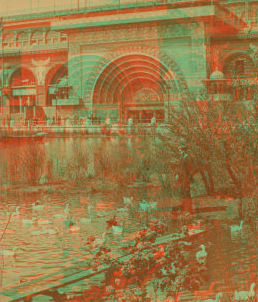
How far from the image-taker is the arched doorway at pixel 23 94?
4211mm

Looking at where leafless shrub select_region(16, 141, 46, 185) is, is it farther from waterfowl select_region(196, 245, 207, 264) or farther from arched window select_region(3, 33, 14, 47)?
waterfowl select_region(196, 245, 207, 264)

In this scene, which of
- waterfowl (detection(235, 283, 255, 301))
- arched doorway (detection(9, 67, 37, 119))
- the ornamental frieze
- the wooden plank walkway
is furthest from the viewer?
arched doorway (detection(9, 67, 37, 119))

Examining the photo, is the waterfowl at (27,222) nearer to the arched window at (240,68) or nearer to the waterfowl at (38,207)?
the waterfowl at (38,207)

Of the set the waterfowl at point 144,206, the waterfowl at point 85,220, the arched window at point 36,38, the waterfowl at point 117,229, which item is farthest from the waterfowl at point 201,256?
the arched window at point 36,38

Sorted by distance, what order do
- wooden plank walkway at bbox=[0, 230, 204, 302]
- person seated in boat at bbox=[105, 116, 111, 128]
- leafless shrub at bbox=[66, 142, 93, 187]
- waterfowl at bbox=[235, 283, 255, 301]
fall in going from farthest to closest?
1. leafless shrub at bbox=[66, 142, 93, 187]
2. person seated in boat at bbox=[105, 116, 111, 128]
3. wooden plank walkway at bbox=[0, 230, 204, 302]
4. waterfowl at bbox=[235, 283, 255, 301]

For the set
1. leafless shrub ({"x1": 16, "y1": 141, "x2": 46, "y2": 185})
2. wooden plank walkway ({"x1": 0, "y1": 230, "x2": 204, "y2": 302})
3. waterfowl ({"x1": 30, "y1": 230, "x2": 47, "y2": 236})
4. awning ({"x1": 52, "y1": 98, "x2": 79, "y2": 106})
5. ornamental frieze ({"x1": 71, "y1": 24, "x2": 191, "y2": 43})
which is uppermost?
ornamental frieze ({"x1": 71, "y1": 24, "x2": 191, "y2": 43})

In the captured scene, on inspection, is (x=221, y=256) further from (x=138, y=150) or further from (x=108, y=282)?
(x=138, y=150)

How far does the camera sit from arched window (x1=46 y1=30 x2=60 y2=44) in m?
3.58

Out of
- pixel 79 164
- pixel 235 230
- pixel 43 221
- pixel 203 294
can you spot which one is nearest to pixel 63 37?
pixel 79 164

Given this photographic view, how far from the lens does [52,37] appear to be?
364 cm

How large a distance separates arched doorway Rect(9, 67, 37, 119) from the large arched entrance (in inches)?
38.6

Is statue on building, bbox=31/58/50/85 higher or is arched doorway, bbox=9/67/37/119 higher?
statue on building, bbox=31/58/50/85

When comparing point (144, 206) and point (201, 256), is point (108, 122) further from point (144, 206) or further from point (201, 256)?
point (201, 256)

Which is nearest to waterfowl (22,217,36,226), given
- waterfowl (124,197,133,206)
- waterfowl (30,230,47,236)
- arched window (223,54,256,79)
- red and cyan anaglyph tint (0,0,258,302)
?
red and cyan anaglyph tint (0,0,258,302)
